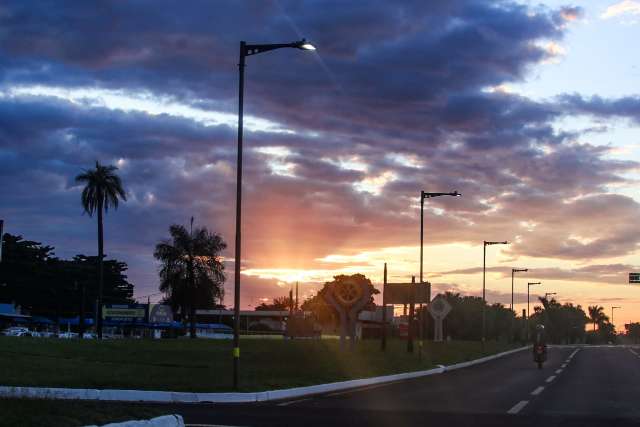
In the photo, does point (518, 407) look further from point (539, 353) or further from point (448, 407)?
point (539, 353)

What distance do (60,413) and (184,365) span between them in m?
22.5

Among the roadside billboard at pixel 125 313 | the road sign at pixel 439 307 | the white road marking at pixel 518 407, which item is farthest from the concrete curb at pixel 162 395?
the roadside billboard at pixel 125 313

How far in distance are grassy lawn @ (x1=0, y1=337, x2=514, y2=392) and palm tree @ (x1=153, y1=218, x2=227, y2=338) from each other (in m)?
30.1

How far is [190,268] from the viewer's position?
79375mm

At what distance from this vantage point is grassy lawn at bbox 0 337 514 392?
2409 centimetres

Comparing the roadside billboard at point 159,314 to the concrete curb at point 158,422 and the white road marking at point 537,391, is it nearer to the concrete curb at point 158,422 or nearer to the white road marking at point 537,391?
the white road marking at point 537,391

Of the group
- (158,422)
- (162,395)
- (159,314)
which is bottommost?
(159,314)

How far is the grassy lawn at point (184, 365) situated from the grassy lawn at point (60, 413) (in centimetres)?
1045

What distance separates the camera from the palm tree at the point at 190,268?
258 feet

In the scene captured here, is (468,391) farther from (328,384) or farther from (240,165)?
(240,165)

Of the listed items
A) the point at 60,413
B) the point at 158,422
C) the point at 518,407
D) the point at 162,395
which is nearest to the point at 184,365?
the point at 162,395

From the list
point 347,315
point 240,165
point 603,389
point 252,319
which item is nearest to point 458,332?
point 252,319

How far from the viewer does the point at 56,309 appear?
116 m

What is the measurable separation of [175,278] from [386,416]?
63336 mm
